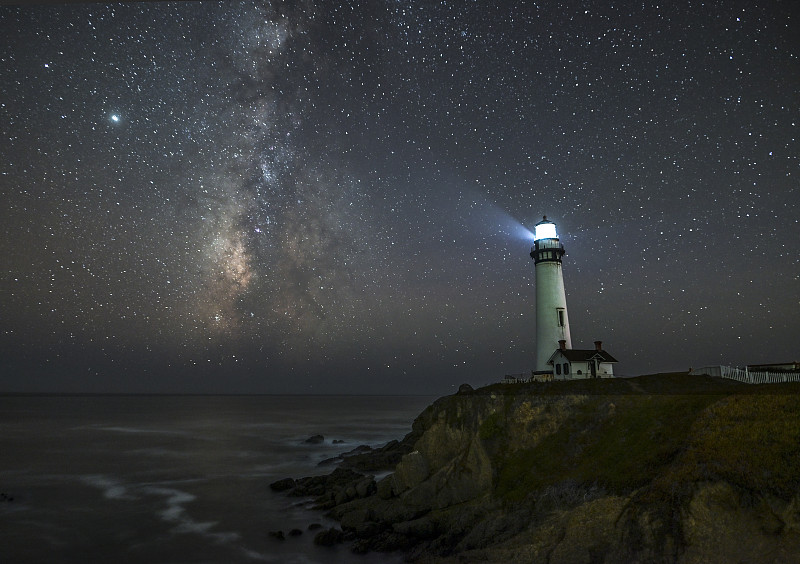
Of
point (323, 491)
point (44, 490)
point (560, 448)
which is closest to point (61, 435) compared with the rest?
point (44, 490)

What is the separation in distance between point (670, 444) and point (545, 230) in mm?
26117

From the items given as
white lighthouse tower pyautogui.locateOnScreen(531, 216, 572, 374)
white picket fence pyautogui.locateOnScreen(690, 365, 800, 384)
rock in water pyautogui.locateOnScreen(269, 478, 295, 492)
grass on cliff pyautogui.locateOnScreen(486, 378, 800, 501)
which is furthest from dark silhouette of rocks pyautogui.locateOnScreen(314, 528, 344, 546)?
white picket fence pyautogui.locateOnScreen(690, 365, 800, 384)

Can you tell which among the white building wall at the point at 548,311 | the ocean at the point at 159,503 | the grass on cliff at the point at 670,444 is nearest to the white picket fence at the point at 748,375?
the grass on cliff at the point at 670,444

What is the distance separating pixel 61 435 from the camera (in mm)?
78375

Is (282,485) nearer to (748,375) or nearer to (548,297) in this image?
(548,297)

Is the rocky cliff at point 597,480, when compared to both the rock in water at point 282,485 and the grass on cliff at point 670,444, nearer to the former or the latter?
the grass on cliff at point 670,444

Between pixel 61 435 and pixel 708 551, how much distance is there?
93.1 meters

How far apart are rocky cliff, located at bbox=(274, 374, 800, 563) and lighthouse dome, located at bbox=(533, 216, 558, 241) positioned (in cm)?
1748

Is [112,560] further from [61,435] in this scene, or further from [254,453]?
[61,435]

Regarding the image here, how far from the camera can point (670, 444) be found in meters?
18.9

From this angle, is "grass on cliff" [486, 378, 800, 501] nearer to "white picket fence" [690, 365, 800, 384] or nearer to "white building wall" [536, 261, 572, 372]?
"white picket fence" [690, 365, 800, 384]

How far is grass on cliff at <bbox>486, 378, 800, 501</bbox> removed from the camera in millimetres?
15977

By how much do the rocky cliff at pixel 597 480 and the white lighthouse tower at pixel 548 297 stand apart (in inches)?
427

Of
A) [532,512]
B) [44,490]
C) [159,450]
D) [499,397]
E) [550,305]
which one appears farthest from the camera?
[159,450]
